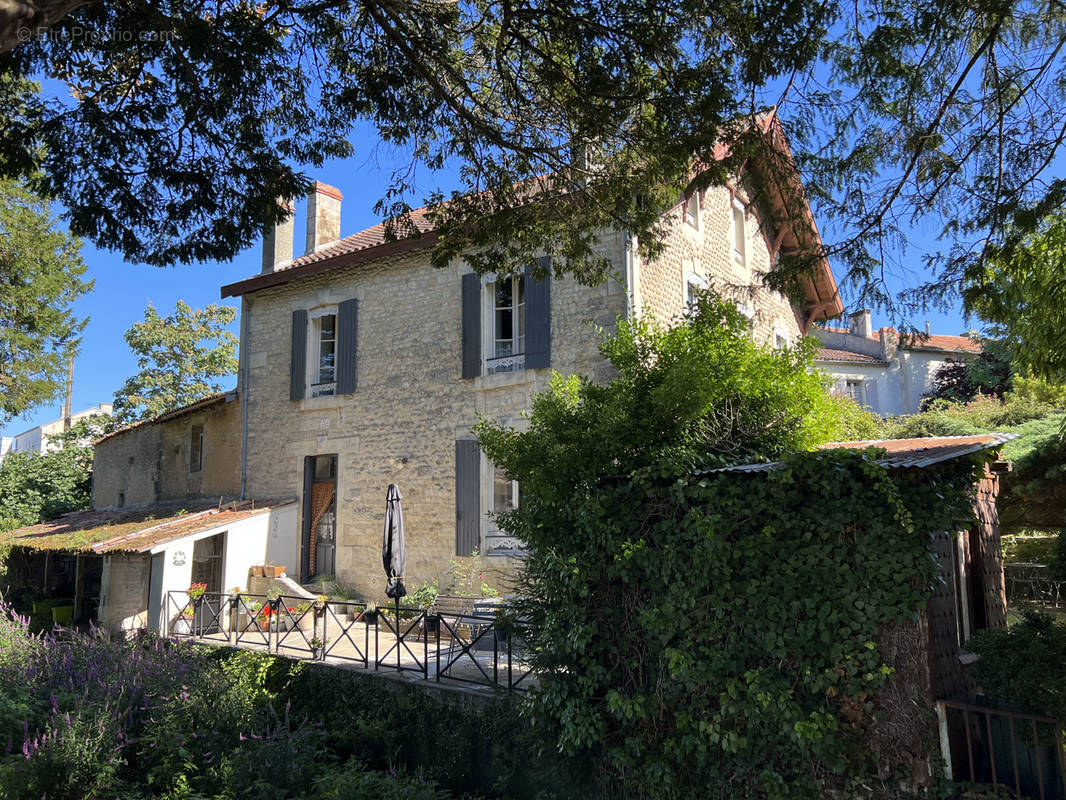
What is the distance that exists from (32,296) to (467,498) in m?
11.1

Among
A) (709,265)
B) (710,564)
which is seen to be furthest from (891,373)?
(710,564)

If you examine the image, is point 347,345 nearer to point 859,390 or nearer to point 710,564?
point 710,564

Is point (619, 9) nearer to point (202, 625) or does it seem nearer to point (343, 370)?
point (343, 370)

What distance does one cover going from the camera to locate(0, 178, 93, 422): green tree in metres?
15.0

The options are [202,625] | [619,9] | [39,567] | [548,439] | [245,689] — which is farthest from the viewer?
[39,567]

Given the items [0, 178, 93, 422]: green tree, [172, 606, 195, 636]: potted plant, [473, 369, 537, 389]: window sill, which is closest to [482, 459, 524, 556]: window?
[473, 369, 537, 389]: window sill

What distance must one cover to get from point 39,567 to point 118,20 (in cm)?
1554

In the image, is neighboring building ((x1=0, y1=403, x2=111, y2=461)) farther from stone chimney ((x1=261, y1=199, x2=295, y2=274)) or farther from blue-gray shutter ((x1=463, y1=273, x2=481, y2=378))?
blue-gray shutter ((x1=463, y1=273, x2=481, y2=378))

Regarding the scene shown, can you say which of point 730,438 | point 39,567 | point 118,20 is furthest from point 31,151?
point 39,567

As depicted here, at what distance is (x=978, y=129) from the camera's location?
4969mm

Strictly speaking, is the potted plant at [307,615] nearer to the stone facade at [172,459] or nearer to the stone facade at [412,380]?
the stone facade at [412,380]

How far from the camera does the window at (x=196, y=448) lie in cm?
1571

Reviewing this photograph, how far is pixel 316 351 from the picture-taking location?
1390 centimetres

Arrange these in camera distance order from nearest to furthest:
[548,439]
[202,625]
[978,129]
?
1. [978,129]
2. [548,439]
3. [202,625]
